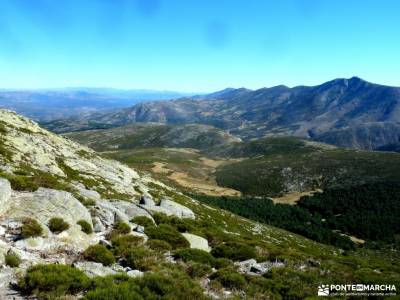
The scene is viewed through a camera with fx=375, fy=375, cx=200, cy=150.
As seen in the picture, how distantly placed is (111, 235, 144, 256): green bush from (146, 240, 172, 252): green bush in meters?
0.51

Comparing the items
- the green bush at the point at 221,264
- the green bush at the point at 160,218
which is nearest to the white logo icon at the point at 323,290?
the green bush at the point at 221,264

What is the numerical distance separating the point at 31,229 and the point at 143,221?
374 inches

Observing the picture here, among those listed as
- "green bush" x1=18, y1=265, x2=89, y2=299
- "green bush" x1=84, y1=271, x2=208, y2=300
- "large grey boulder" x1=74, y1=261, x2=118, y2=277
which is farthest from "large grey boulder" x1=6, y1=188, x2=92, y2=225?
"green bush" x1=84, y1=271, x2=208, y2=300

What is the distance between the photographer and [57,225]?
62.3 feet

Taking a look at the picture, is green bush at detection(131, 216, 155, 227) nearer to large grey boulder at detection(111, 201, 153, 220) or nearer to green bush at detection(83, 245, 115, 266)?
large grey boulder at detection(111, 201, 153, 220)

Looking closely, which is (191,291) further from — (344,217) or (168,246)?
(344,217)

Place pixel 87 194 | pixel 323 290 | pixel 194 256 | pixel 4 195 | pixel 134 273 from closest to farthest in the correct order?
pixel 134 273 < pixel 323 290 < pixel 194 256 < pixel 4 195 < pixel 87 194

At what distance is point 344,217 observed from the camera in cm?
14025

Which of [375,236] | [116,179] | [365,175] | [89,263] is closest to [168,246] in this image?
[89,263]

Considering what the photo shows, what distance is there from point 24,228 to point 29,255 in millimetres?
1802

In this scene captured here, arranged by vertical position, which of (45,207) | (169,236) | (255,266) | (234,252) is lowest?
(234,252)

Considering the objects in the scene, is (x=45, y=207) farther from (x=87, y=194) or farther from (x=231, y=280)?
(x=231, y=280)

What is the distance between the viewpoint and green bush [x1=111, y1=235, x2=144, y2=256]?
60.9ft

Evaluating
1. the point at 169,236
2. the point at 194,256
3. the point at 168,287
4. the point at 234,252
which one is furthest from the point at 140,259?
the point at 234,252
